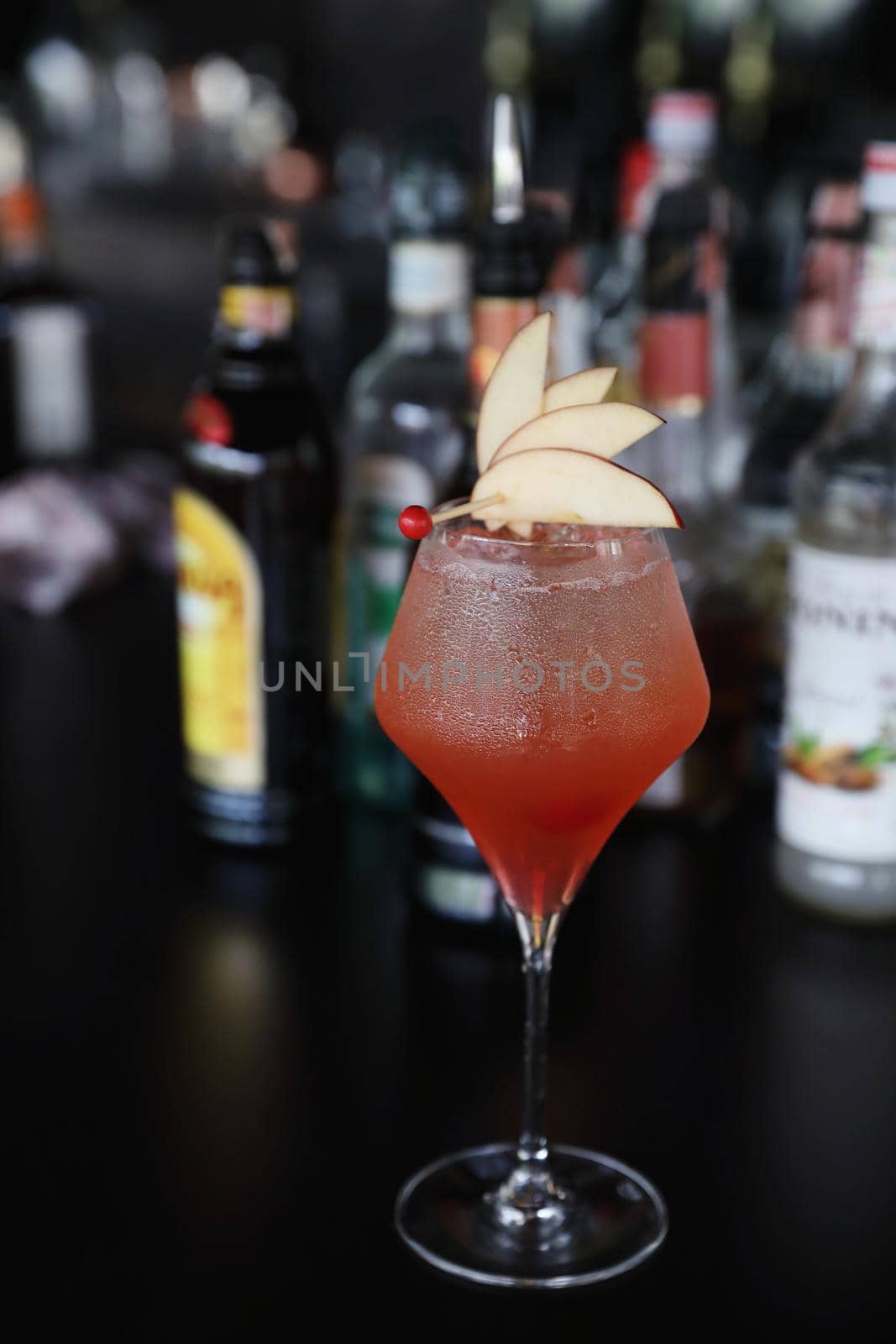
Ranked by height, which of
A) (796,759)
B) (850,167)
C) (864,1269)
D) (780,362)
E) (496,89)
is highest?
(496,89)

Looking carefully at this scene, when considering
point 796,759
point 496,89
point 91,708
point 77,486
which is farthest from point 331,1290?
point 496,89

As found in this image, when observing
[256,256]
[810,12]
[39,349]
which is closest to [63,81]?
[810,12]

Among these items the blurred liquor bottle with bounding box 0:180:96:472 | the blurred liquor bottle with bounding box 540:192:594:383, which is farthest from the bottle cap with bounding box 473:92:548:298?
the blurred liquor bottle with bounding box 0:180:96:472

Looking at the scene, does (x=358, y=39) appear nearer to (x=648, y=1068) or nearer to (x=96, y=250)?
(x=96, y=250)

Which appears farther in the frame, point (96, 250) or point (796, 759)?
point (96, 250)

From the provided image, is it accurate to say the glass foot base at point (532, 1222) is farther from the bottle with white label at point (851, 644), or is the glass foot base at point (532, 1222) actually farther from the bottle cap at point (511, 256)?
the bottle cap at point (511, 256)

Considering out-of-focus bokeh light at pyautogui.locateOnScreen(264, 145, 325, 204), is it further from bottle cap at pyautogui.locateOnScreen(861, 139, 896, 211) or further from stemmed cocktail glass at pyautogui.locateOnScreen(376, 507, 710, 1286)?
stemmed cocktail glass at pyautogui.locateOnScreen(376, 507, 710, 1286)

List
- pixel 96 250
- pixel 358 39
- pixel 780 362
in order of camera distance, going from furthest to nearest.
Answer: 1. pixel 96 250
2. pixel 358 39
3. pixel 780 362

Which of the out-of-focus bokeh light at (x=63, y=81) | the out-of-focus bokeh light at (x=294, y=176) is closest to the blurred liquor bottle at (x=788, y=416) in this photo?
the out-of-focus bokeh light at (x=294, y=176)
